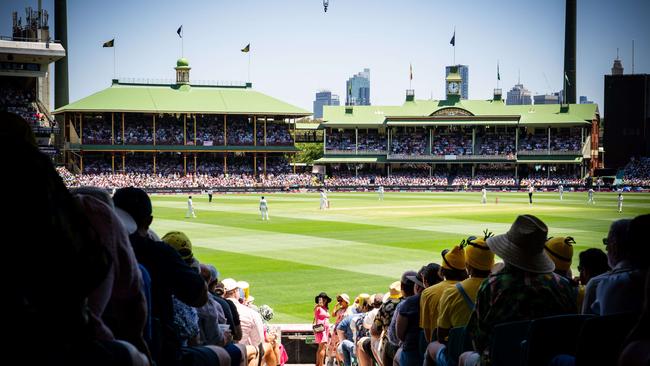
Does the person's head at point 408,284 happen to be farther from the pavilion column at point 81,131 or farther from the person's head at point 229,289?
the pavilion column at point 81,131

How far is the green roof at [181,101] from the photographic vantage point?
88188 mm

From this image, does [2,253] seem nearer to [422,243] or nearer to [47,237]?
[47,237]

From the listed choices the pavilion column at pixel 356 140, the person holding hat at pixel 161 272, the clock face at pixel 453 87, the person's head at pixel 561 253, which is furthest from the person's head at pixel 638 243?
the clock face at pixel 453 87

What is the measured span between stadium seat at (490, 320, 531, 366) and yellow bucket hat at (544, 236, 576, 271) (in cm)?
268

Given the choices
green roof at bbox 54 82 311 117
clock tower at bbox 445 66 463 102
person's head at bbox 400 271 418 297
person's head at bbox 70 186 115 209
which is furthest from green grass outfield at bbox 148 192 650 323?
clock tower at bbox 445 66 463 102

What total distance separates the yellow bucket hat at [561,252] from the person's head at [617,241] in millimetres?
1758

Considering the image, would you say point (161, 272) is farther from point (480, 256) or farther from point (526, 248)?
point (480, 256)

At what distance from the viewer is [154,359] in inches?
187

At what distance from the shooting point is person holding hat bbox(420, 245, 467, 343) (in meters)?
6.72

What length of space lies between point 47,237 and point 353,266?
831 inches

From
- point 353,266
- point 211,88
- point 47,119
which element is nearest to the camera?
point 353,266

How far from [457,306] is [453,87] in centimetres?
10196

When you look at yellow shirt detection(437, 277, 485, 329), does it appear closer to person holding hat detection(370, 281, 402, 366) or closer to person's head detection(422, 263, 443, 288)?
person's head detection(422, 263, 443, 288)

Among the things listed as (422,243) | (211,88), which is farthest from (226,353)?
(211,88)
